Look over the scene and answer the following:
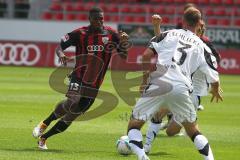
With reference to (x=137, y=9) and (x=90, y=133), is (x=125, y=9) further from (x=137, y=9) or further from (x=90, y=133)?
(x=90, y=133)

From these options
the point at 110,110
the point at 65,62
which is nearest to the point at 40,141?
the point at 65,62

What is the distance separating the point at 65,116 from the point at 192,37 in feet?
9.99

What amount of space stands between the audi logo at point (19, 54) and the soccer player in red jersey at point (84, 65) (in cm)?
2200

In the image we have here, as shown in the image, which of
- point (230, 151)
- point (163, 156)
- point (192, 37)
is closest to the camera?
point (192, 37)

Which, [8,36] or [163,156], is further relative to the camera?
[8,36]

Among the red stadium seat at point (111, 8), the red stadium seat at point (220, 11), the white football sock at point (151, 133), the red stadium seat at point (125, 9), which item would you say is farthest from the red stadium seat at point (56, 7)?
the white football sock at point (151, 133)

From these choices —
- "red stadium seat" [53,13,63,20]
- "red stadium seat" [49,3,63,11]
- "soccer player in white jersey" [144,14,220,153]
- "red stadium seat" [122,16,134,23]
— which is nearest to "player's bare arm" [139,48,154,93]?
"soccer player in white jersey" [144,14,220,153]

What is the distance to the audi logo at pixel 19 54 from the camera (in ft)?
109

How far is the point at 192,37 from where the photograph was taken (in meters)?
9.10

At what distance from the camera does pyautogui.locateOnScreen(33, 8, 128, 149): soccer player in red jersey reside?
11.2 metres

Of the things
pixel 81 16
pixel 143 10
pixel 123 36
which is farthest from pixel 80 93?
pixel 81 16

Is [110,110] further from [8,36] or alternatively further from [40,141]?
[8,36]

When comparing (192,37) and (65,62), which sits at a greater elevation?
(192,37)

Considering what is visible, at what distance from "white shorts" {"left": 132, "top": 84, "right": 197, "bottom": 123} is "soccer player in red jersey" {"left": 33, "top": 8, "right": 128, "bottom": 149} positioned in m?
2.35
